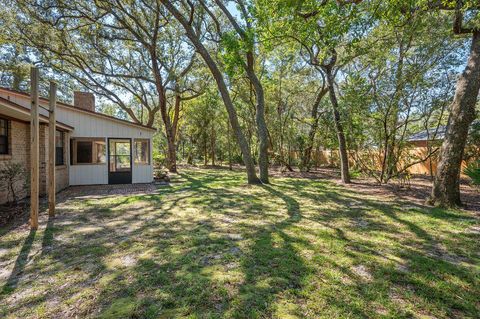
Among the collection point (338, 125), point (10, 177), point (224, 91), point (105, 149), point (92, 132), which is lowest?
point (10, 177)

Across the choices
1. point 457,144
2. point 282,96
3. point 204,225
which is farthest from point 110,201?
point 282,96

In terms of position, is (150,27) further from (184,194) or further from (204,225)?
(204,225)

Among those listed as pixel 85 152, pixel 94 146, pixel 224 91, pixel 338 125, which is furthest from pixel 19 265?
pixel 338 125

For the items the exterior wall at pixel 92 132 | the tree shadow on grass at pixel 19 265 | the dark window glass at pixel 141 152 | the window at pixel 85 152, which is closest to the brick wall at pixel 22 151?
the exterior wall at pixel 92 132

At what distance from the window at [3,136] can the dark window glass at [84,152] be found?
390cm

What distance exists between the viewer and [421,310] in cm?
218

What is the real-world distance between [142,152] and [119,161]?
3.47 feet

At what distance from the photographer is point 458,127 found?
5559 millimetres

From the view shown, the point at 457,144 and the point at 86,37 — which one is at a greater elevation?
the point at 86,37

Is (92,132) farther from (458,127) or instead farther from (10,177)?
(458,127)

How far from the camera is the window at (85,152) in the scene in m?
10.7

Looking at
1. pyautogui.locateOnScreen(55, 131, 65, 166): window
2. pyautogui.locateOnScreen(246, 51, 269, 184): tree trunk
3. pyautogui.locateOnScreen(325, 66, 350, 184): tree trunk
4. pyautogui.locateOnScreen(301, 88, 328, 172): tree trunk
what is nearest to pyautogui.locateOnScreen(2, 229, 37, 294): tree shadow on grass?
pyautogui.locateOnScreen(55, 131, 65, 166): window

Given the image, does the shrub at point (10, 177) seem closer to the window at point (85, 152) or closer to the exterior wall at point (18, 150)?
the exterior wall at point (18, 150)

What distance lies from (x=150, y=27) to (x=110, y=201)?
32.7 feet
